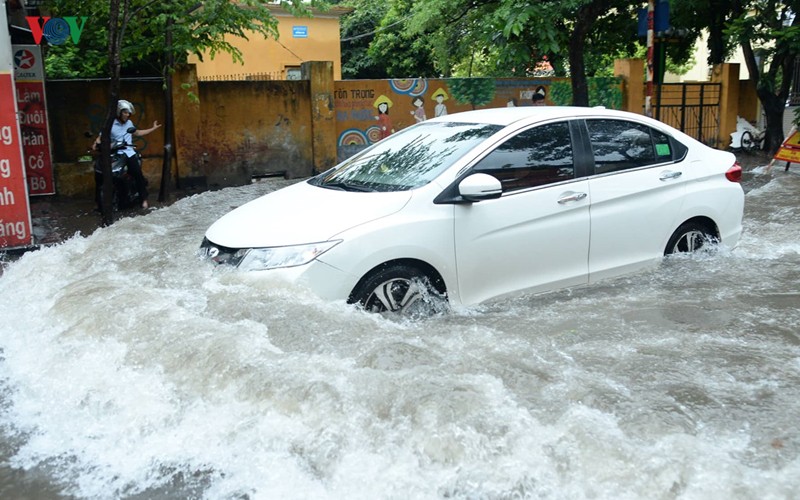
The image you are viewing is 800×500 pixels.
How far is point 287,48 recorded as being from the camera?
1020 inches

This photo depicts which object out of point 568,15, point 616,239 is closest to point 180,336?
point 616,239

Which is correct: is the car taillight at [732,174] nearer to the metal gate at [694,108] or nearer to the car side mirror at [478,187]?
the car side mirror at [478,187]

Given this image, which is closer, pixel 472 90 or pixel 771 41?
pixel 472 90

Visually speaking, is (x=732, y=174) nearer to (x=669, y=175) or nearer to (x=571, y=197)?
(x=669, y=175)

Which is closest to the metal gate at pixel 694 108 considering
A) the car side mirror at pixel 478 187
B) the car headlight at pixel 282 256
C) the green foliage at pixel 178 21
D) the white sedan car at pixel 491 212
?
the green foliage at pixel 178 21

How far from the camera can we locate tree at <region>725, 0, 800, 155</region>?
14639 mm

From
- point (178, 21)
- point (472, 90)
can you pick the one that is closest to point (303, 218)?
point (178, 21)

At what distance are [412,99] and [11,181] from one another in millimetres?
8745

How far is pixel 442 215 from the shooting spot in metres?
5.05

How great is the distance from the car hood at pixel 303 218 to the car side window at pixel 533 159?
0.77 m

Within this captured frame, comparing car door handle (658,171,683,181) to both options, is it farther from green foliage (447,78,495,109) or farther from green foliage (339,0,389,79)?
green foliage (339,0,389,79)

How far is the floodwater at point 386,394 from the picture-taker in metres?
3.26

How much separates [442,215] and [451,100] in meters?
10.9

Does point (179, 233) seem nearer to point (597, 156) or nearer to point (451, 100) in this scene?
point (597, 156)
